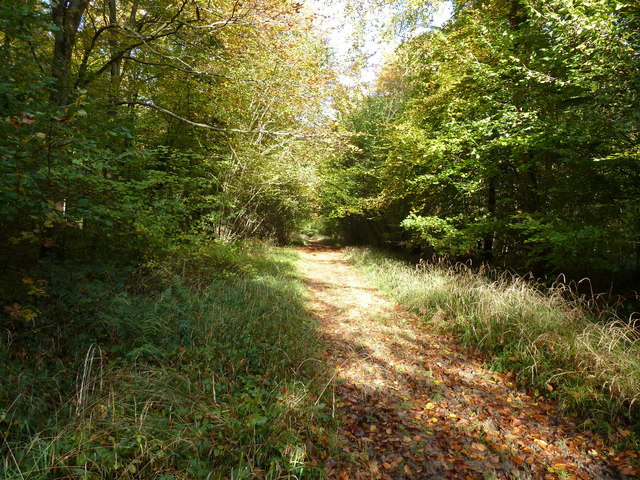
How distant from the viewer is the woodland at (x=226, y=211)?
2.54m

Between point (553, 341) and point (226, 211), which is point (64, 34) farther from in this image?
point (553, 341)

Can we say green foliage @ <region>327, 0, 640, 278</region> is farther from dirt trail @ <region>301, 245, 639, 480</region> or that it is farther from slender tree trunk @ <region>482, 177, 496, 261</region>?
dirt trail @ <region>301, 245, 639, 480</region>

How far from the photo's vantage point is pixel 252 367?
366 cm

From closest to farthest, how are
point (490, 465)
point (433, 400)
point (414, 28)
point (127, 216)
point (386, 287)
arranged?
point (490, 465), point (433, 400), point (127, 216), point (386, 287), point (414, 28)

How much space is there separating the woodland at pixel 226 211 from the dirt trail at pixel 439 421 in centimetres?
31

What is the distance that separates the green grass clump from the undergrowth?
263cm

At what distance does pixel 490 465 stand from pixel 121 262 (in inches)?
254

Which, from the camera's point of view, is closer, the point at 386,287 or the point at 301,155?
the point at 386,287

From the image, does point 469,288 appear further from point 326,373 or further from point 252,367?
point 252,367

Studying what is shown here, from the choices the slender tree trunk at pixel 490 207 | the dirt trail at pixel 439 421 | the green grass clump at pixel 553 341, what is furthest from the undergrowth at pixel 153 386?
the slender tree trunk at pixel 490 207

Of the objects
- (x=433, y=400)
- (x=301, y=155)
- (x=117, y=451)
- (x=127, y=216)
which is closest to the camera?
(x=117, y=451)

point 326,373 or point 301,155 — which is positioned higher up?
point 301,155

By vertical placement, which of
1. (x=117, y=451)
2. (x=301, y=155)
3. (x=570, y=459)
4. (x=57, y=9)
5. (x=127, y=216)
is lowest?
(x=570, y=459)

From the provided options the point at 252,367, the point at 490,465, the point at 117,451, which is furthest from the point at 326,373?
the point at 117,451
